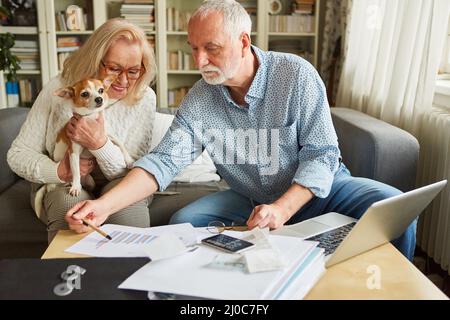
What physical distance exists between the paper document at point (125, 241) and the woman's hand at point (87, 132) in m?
0.43

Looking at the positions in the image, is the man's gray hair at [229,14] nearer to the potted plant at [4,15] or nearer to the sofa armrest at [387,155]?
the sofa armrest at [387,155]

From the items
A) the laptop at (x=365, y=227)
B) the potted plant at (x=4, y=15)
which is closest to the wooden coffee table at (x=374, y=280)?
the laptop at (x=365, y=227)

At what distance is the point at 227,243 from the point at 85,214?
38 centimetres

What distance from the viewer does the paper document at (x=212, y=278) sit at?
0.82 meters

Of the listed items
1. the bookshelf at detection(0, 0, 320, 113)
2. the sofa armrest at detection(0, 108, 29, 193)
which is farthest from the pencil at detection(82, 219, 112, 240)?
the bookshelf at detection(0, 0, 320, 113)

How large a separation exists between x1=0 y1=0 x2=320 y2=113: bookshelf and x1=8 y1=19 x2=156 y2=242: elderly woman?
1.98 meters

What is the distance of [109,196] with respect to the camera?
125 centimetres

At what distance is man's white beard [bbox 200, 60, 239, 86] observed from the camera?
1.40 m

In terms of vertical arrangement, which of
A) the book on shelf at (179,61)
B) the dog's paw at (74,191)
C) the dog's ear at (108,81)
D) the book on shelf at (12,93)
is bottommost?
the book on shelf at (12,93)

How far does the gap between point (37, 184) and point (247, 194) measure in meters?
0.73

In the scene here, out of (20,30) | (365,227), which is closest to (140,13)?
(20,30)

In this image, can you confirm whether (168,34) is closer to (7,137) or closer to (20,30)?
(20,30)
